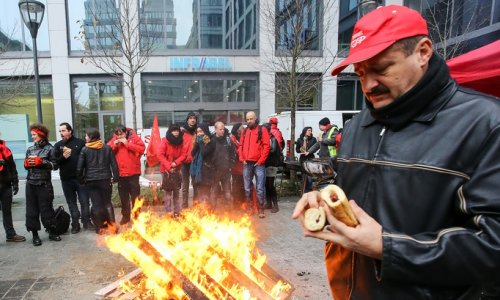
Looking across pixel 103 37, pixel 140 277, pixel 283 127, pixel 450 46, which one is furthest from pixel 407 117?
pixel 103 37

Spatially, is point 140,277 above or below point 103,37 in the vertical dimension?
below

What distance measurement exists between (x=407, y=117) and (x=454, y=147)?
0.20 metres

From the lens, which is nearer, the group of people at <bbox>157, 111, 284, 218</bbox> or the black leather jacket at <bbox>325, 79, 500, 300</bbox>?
the black leather jacket at <bbox>325, 79, 500, 300</bbox>

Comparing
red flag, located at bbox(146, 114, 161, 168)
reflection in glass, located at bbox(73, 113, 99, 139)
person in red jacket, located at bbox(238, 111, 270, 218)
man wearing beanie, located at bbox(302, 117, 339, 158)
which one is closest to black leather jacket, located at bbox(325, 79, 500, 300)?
person in red jacket, located at bbox(238, 111, 270, 218)

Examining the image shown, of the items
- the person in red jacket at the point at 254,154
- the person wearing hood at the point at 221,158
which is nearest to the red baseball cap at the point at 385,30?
the person in red jacket at the point at 254,154

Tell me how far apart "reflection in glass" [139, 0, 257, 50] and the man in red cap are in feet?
50.0

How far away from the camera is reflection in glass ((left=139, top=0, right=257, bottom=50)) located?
15297mm

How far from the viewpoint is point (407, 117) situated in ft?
4.09

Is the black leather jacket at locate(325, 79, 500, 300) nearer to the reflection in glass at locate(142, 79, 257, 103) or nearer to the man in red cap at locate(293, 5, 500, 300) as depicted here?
the man in red cap at locate(293, 5, 500, 300)

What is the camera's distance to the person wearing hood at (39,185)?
5.93m

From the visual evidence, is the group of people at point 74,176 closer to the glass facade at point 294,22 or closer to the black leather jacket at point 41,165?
the black leather jacket at point 41,165

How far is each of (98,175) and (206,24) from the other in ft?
37.5

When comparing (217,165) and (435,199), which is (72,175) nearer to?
(217,165)

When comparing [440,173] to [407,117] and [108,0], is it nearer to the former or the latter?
[407,117]
